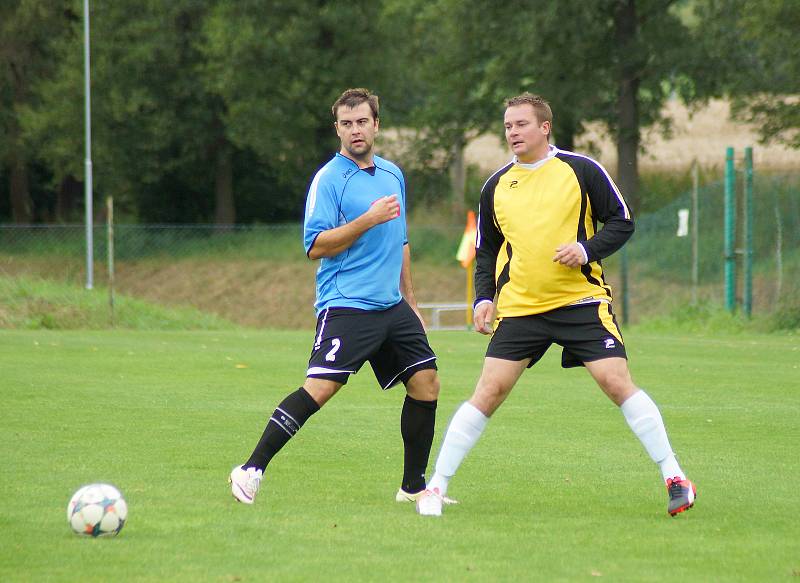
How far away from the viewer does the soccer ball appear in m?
6.04

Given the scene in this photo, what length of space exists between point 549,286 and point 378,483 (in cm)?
167

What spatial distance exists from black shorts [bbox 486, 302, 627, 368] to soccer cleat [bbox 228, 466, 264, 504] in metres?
1.32

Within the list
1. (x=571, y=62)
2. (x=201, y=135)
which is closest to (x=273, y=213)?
(x=201, y=135)

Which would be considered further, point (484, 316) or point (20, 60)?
point (20, 60)

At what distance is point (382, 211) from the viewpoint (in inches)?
269

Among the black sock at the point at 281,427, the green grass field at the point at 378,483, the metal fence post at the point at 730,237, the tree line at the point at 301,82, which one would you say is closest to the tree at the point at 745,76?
the tree line at the point at 301,82

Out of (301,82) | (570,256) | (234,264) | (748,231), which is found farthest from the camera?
(301,82)

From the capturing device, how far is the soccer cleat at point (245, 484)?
686cm

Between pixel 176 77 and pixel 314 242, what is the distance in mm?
39065

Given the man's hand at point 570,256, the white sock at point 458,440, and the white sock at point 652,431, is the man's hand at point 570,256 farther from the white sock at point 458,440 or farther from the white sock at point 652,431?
the white sock at point 458,440

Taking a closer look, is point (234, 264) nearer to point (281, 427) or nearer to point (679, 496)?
point (281, 427)

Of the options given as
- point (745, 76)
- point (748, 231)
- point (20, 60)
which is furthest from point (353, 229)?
point (20, 60)

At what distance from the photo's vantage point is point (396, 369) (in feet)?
23.7

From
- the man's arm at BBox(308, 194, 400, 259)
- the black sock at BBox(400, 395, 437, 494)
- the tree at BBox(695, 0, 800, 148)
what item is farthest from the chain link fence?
the man's arm at BBox(308, 194, 400, 259)
